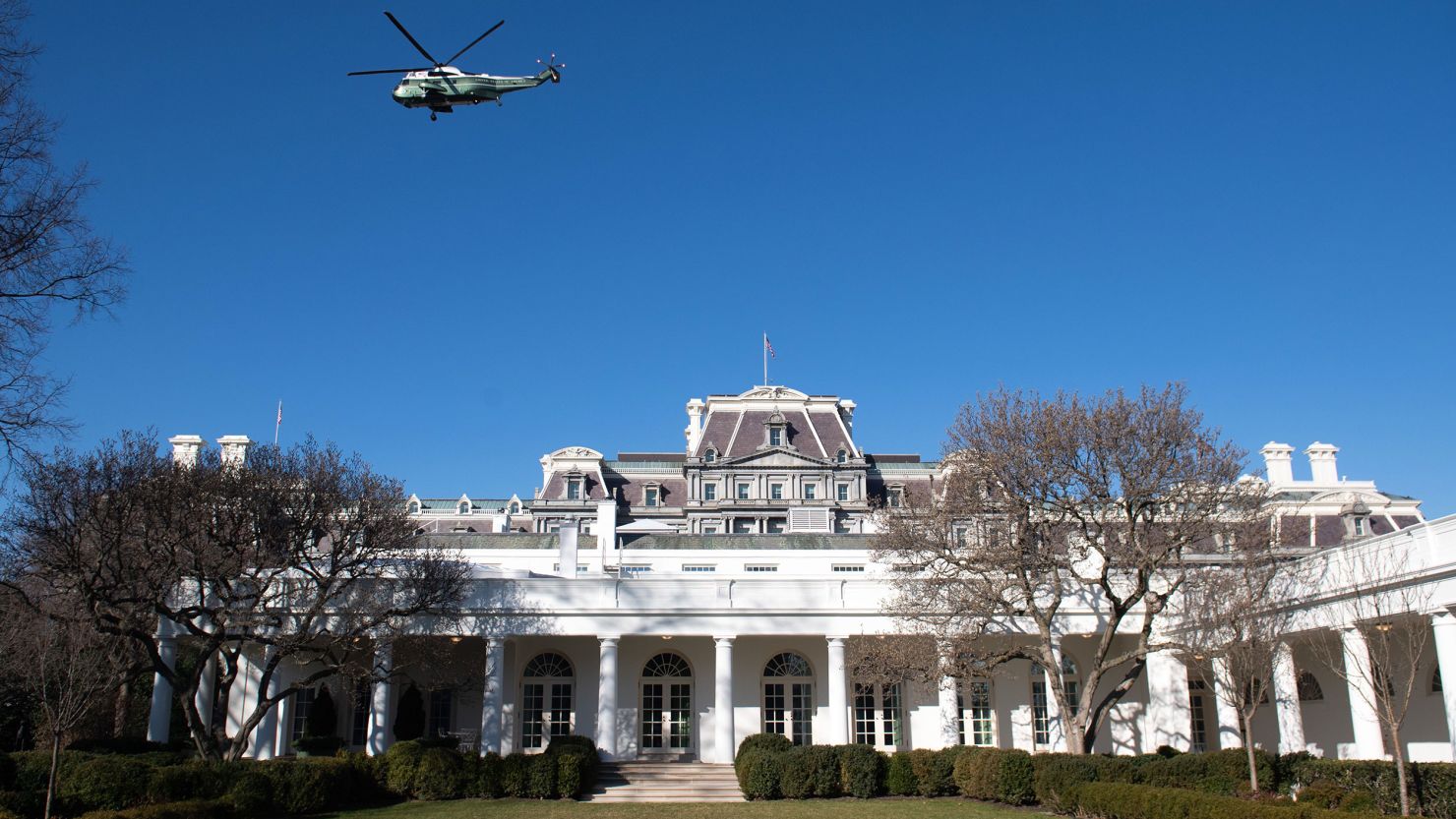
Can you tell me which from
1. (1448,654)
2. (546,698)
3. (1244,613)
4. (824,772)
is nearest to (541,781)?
(824,772)

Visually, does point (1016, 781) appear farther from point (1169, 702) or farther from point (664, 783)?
point (664, 783)

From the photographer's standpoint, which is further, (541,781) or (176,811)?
(541,781)

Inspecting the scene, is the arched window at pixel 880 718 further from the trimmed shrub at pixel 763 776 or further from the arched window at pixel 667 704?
the trimmed shrub at pixel 763 776

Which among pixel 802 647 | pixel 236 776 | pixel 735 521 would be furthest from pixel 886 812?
pixel 735 521

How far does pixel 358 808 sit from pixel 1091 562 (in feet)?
67.4

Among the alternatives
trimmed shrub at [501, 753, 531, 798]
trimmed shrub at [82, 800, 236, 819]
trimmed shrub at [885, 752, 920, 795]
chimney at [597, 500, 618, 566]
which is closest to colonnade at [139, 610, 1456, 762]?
trimmed shrub at [885, 752, 920, 795]

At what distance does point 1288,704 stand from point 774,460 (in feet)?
142

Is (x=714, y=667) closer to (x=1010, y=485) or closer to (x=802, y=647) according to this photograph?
(x=802, y=647)

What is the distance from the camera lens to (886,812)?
74.0ft

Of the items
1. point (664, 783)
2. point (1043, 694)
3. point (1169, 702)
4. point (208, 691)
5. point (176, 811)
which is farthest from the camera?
point (1043, 694)

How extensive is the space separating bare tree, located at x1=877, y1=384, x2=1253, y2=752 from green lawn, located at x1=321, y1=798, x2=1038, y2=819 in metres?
4.47

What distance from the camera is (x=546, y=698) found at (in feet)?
105

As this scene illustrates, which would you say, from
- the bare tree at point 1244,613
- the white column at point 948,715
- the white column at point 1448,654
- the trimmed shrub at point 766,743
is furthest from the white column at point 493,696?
the white column at point 1448,654

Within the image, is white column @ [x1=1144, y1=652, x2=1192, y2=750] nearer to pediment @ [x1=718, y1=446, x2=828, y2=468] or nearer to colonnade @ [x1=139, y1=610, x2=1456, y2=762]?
colonnade @ [x1=139, y1=610, x2=1456, y2=762]
